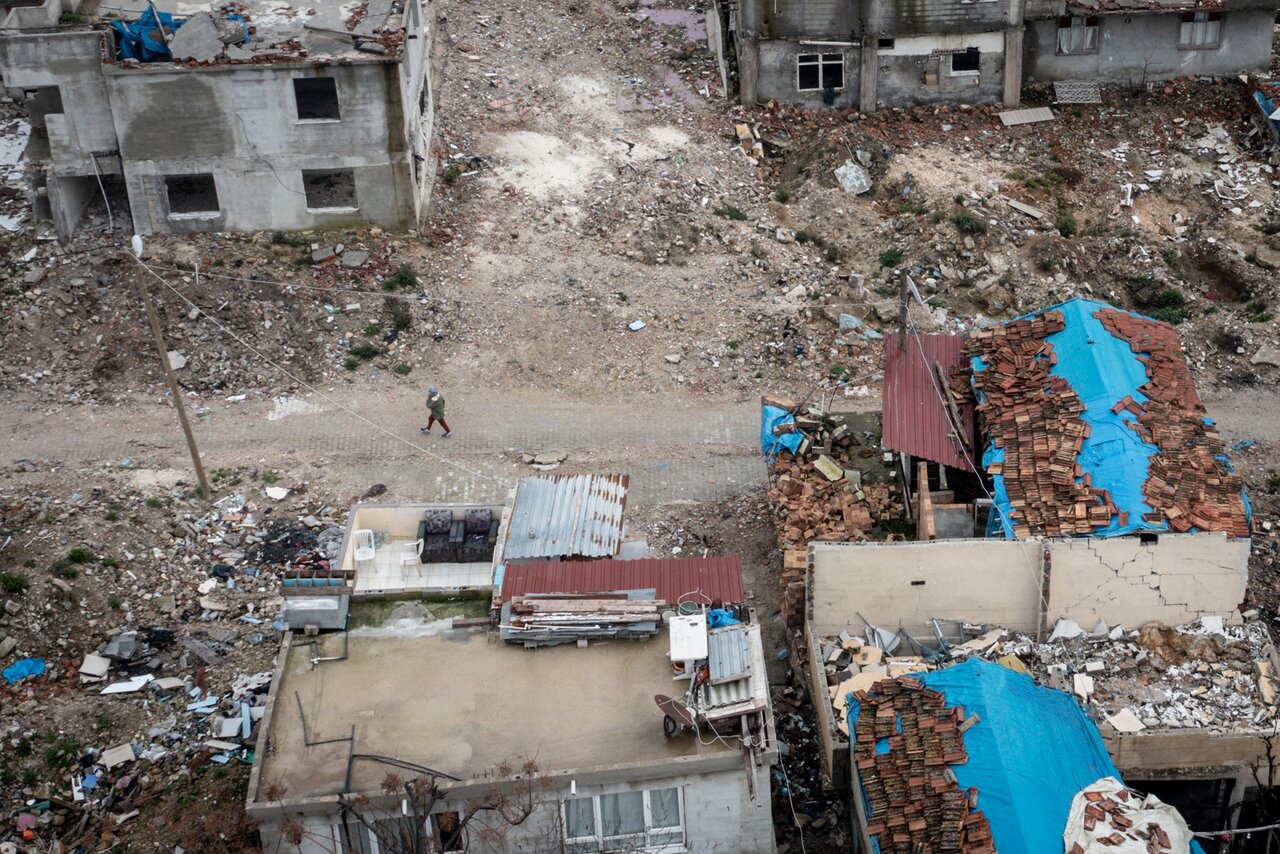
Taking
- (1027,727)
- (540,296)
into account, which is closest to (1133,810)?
(1027,727)

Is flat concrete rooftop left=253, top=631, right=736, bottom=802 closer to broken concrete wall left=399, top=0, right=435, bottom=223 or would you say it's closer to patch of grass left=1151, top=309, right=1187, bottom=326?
broken concrete wall left=399, top=0, right=435, bottom=223

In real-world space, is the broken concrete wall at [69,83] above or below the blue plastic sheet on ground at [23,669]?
above

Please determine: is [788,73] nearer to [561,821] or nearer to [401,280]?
[401,280]

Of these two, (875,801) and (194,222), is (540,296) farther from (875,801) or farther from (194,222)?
(875,801)

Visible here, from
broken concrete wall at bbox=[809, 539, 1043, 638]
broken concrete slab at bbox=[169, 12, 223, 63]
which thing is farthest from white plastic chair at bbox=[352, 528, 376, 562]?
broken concrete slab at bbox=[169, 12, 223, 63]

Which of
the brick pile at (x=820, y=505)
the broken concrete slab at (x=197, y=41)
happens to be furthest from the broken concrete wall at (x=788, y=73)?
the brick pile at (x=820, y=505)

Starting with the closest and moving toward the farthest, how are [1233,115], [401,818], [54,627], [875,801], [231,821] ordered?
1. [401,818]
2. [875,801]
3. [231,821]
4. [54,627]
5. [1233,115]

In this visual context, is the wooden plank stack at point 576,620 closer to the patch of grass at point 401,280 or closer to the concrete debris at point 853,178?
the patch of grass at point 401,280
